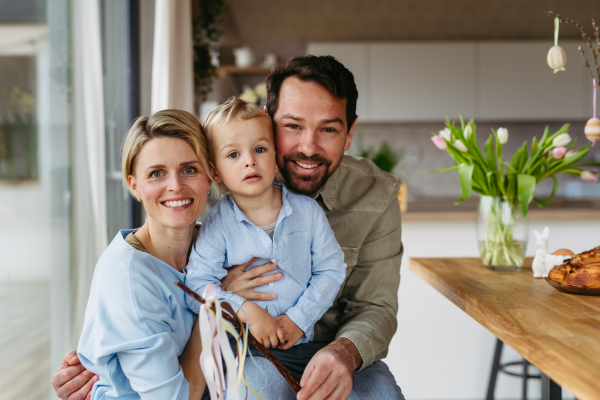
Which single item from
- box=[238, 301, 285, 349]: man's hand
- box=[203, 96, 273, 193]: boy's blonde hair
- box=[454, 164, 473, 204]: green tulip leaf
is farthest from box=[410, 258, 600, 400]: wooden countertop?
box=[203, 96, 273, 193]: boy's blonde hair

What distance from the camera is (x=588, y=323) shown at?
3.57ft

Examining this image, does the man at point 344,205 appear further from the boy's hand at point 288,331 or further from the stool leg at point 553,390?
the stool leg at point 553,390

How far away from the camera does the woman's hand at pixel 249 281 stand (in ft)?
4.00

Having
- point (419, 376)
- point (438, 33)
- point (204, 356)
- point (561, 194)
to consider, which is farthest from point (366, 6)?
point (204, 356)

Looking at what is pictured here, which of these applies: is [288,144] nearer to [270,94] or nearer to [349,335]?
[270,94]

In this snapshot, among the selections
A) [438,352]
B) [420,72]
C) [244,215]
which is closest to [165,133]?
[244,215]

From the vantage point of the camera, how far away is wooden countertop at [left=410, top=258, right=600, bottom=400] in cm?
85

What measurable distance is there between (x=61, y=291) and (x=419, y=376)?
74.6 inches

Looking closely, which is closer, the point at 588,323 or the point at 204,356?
the point at 204,356

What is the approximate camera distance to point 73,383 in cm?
124

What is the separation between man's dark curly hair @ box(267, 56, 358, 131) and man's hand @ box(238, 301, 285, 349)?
2.04 feet

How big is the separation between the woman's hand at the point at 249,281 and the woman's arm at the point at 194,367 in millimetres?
132

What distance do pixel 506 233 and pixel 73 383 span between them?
141 cm

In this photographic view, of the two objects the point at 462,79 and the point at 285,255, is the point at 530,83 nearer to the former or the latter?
the point at 462,79
